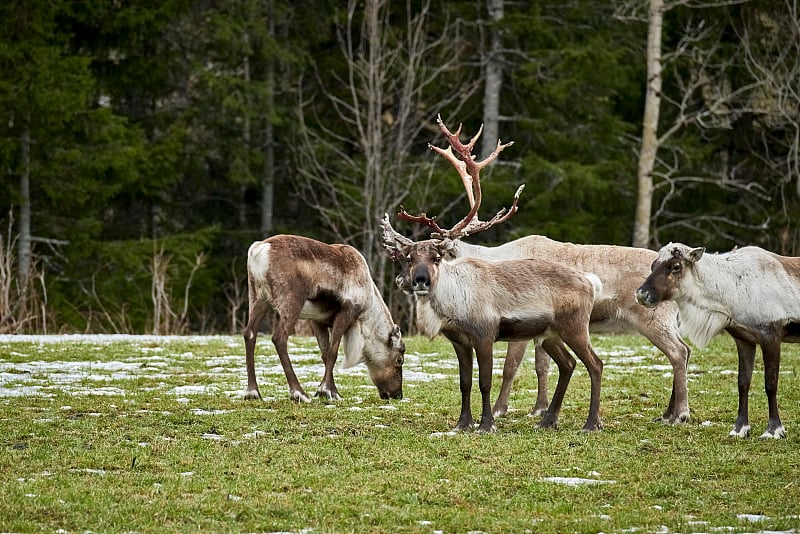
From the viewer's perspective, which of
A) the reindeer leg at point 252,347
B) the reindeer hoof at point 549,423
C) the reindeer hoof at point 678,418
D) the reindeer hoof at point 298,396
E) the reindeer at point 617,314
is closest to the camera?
the reindeer hoof at point 549,423

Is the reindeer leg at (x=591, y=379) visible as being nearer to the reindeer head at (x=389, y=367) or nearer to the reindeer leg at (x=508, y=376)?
the reindeer leg at (x=508, y=376)

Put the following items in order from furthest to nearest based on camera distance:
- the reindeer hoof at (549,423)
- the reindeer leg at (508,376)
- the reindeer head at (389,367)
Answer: the reindeer head at (389,367), the reindeer leg at (508,376), the reindeer hoof at (549,423)

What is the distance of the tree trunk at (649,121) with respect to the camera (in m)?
24.0

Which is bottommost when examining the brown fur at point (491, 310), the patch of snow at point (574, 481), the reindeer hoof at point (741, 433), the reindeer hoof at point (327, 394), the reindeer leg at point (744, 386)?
the reindeer hoof at point (327, 394)

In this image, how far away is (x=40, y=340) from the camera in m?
15.1

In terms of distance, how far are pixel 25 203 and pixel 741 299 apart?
1806 centimetres

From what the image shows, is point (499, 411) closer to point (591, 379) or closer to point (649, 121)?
point (591, 379)

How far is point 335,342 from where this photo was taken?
1127 cm

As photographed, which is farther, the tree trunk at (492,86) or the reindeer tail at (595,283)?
the tree trunk at (492,86)

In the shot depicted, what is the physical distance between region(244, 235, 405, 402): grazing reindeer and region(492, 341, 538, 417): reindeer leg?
1180 mm

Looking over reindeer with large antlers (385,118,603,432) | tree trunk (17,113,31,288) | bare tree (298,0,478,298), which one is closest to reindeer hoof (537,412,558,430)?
reindeer with large antlers (385,118,603,432)

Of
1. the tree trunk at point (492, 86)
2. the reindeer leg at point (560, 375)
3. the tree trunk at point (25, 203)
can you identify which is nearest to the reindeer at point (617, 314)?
the reindeer leg at point (560, 375)

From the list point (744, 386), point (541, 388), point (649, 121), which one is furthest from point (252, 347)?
point (649, 121)

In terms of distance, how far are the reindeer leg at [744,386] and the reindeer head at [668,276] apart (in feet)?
2.29
